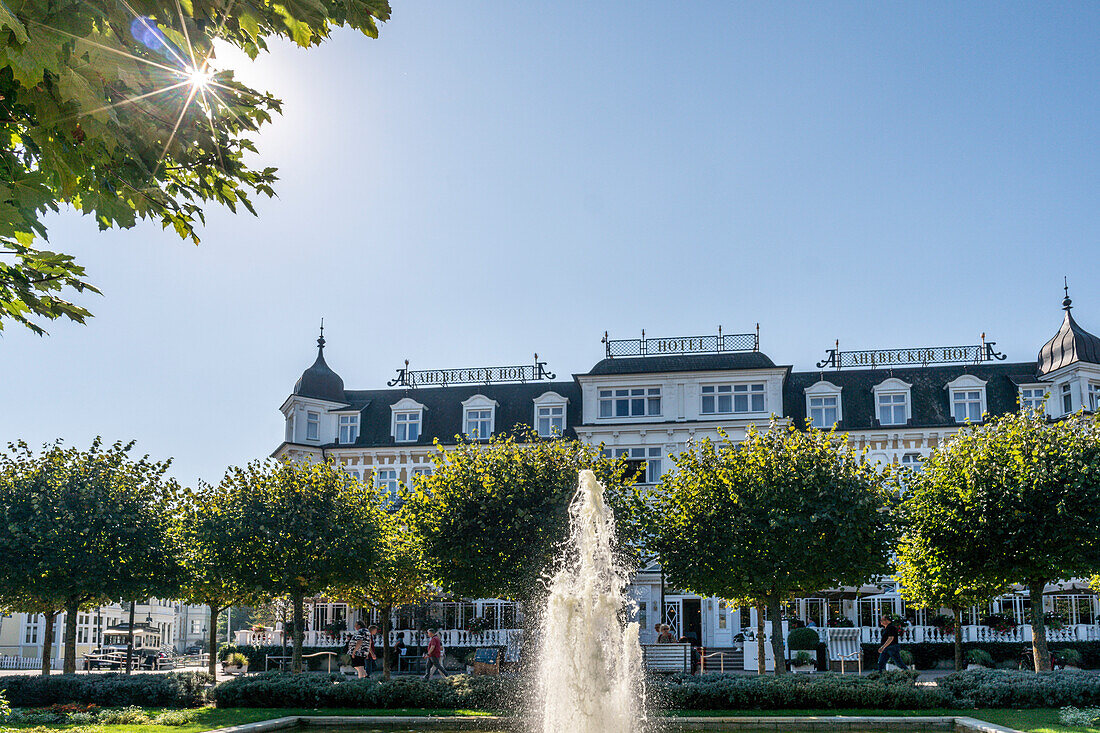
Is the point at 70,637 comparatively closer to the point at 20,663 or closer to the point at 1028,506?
the point at 1028,506

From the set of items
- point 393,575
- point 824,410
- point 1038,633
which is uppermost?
point 824,410

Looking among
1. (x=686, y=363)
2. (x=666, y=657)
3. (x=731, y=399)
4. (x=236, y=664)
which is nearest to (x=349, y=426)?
(x=236, y=664)

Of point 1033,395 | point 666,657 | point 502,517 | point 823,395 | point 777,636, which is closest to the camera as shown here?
point 777,636

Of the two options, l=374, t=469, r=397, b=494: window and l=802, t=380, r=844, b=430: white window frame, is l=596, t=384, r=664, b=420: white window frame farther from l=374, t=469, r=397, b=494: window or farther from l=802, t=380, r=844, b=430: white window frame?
l=374, t=469, r=397, b=494: window

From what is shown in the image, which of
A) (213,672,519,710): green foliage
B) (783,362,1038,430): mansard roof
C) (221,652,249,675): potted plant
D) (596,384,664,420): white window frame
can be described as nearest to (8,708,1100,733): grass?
(213,672,519,710): green foliage

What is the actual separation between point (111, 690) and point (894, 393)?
101 ft

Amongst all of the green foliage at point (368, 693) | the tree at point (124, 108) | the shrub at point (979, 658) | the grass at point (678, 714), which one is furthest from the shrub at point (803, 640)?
the tree at point (124, 108)

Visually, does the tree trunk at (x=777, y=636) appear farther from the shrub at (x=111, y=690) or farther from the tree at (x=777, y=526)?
the shrub at (x=111, y=690)

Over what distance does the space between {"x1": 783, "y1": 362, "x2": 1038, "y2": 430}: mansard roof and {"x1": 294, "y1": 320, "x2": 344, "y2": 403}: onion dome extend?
19933 millimetres

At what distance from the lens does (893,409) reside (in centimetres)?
4119

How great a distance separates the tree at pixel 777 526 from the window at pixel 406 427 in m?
19.0

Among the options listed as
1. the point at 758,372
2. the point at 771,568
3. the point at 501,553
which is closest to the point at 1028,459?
the point at 771,568

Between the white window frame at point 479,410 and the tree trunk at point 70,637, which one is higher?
the white window frame at point 479,410

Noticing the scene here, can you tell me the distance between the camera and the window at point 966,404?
134 feet
